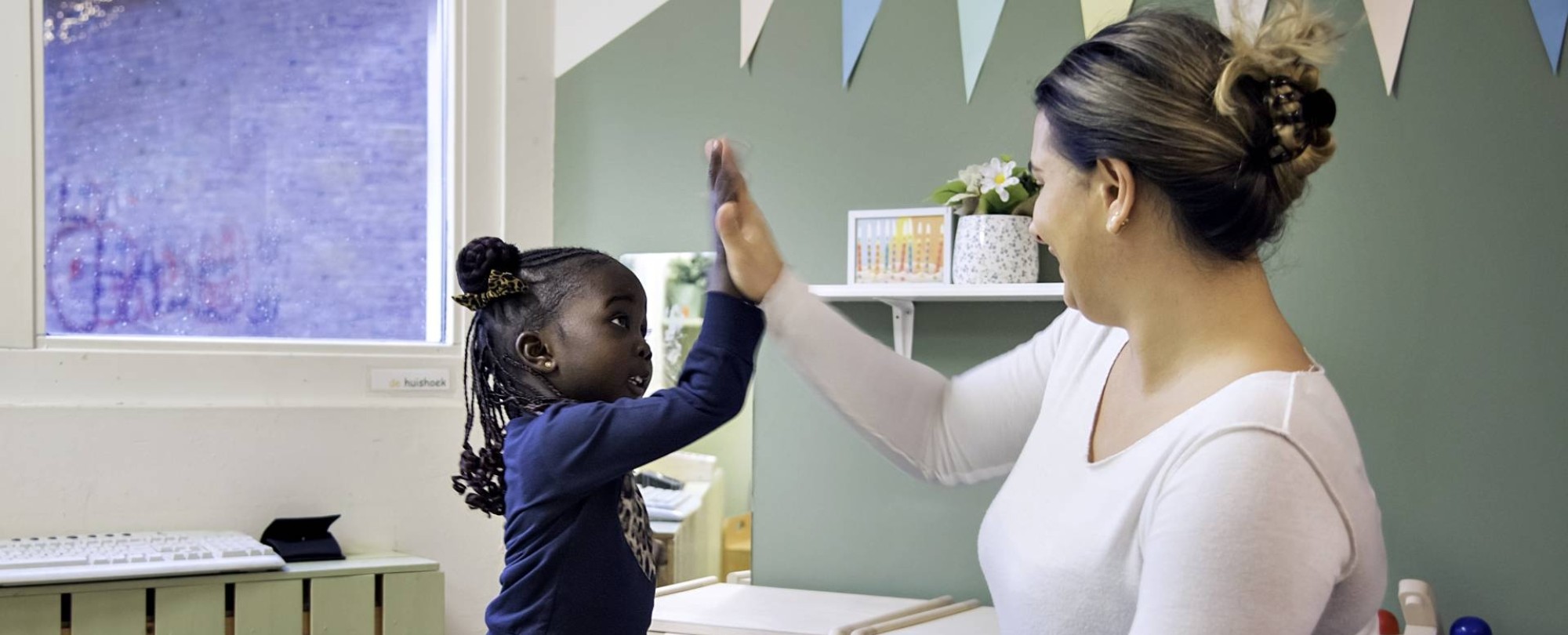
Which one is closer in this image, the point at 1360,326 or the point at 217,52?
the point at 1360,326

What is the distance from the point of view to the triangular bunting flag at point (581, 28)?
2859 millimetres

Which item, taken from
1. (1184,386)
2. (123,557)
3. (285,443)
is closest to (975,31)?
(285,443)

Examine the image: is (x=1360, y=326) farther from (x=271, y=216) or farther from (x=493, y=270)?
(x=271, y=216)

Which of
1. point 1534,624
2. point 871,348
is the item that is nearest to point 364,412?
point 871,348

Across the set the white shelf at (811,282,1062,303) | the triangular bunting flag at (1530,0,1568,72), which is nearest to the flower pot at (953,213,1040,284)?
the white shelf at (811,282,1062,303)

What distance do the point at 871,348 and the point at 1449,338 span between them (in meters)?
1.30

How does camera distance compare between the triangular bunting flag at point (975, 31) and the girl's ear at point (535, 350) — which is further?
the triangular bunting flag at point (975, 31)

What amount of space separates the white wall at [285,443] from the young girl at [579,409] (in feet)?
3.48

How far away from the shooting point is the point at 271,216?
2.63m

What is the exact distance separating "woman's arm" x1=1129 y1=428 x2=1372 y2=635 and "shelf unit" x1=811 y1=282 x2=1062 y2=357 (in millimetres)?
1401

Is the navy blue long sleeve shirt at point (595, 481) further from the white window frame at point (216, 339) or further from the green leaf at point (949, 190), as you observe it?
the white window frame at point (216, 339)

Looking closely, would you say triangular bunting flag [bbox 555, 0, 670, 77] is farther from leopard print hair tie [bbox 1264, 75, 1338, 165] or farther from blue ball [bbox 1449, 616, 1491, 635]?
leopard print hair tie [bbox 1264, 75, 1338, 165]

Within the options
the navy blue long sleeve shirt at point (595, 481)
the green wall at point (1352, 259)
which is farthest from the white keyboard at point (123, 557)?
the green wall at point (1352, 259)

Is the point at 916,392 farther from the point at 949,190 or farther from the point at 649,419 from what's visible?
the point at 949,190
